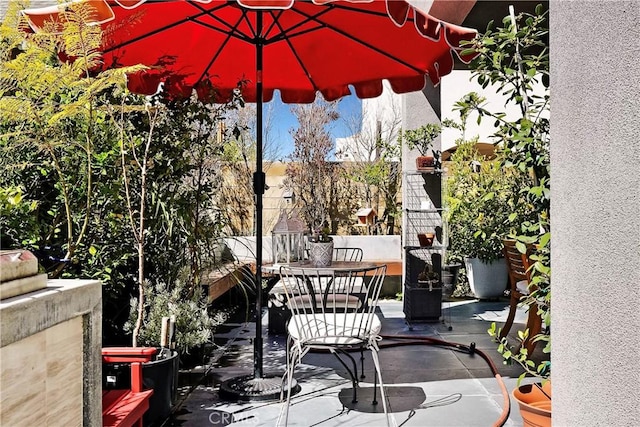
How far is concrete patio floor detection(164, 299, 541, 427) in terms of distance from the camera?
302cm

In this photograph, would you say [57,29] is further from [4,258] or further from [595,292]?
[595,292]

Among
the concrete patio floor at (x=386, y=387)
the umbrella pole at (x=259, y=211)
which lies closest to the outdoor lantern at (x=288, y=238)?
the concrete patio floor at (x=386, y=387)

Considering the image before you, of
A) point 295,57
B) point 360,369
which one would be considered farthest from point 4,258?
point 295,57

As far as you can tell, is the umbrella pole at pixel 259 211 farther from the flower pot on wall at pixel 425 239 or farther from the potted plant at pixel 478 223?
the potted plant at pixel 478 223

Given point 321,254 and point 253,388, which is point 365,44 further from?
point 253,388

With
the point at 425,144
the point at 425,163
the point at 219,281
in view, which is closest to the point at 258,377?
the point at 219,281

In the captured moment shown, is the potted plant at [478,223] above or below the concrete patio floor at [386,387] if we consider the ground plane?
above

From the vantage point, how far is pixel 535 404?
225cm

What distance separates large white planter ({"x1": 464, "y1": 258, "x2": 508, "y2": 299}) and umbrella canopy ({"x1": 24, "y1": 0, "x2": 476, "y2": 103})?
3.19 meters

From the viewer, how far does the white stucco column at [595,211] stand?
132 cm

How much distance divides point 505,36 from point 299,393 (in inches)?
94.9

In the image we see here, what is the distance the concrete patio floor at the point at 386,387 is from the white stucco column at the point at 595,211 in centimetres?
148

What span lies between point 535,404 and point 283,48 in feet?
10.9
